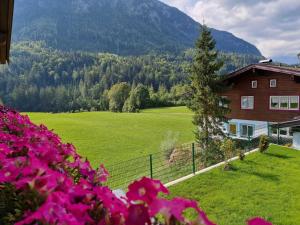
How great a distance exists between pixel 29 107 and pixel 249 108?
341 feet

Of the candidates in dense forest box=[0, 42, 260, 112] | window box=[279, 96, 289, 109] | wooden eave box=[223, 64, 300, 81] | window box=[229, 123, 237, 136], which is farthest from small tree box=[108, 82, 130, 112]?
window box=[279, 96, 289, 109]

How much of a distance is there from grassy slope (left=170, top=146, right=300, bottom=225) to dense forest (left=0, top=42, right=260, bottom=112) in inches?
2799

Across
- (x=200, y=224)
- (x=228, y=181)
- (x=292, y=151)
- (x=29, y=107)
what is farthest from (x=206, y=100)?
(x=29, y=107)

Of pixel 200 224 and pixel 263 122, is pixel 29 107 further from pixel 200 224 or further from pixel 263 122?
pixel 200 224

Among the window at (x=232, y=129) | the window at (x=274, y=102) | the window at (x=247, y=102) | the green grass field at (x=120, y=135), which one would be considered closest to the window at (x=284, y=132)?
the window at (x=274, y=102)

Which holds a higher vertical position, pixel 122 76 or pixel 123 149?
pixel 122 76

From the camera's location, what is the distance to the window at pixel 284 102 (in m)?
26.2

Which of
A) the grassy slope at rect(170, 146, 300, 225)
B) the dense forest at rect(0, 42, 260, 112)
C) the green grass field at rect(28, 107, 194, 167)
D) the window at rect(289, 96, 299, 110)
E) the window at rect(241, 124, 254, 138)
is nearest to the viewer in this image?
the grassy slope at rect(170, 146, 300, 225)

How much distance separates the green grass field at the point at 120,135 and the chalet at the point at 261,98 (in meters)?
12.0

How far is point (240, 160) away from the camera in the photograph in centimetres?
1709

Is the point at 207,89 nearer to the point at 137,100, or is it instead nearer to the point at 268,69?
the point at 268,69

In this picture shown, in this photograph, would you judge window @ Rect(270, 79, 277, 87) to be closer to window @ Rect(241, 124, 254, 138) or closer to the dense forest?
window @ Rect(241, 124, 254, 138)

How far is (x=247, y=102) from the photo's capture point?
30.3 m

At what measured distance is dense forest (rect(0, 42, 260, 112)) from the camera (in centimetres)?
9625
